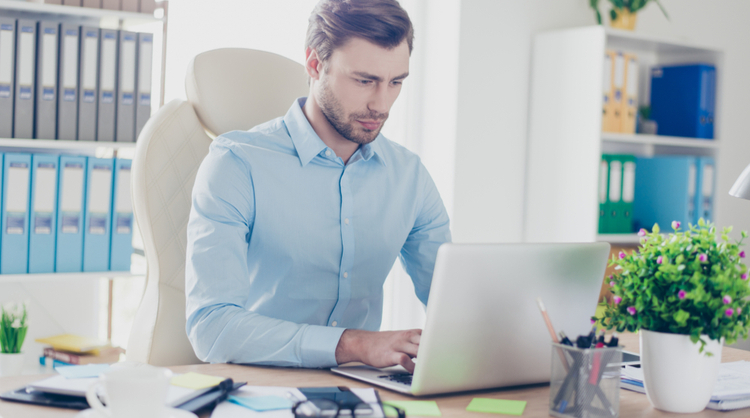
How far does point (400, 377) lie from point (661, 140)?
2.28 m

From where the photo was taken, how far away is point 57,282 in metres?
2.29

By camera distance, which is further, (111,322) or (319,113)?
(111,322)

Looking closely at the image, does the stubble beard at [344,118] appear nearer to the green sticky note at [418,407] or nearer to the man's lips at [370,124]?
the man's lips at [370,124]

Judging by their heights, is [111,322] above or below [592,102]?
Answer: below

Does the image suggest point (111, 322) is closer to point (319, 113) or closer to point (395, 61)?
point (319, 113)

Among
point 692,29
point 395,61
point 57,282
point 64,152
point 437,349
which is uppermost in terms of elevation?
point 692,29

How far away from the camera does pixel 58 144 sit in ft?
6.79

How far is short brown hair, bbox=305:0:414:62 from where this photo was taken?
1.35 m

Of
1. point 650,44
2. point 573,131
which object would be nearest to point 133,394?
point 573,131

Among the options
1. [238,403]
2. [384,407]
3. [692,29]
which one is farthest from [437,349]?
[692,29]

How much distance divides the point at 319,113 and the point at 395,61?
199 millimetres

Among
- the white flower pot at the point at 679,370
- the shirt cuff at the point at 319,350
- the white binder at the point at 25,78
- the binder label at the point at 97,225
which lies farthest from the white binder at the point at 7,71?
the white flower pot at the point at 679,370

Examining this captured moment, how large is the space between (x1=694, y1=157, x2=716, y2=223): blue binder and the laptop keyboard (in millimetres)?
2373

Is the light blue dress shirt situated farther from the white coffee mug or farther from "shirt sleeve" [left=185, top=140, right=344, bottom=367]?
the white coffee mug
